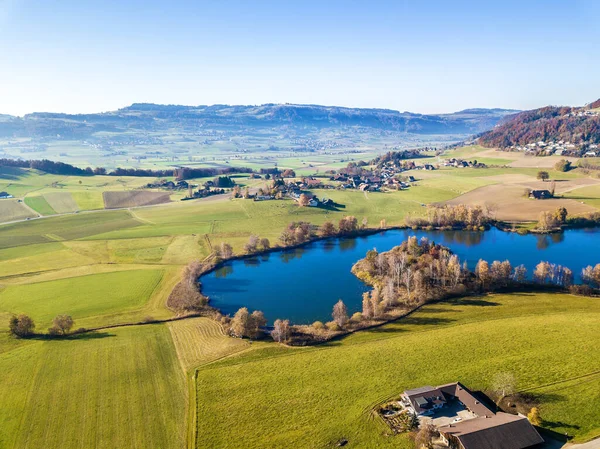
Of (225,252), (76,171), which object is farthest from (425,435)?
(76,171)

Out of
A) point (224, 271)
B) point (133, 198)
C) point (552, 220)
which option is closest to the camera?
point (224, 271)

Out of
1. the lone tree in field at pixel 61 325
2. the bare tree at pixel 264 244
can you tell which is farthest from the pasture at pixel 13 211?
the lone tree in field at pixel 61 325

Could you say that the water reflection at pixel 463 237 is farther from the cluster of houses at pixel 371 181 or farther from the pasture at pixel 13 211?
the pasture at pixel 13 211

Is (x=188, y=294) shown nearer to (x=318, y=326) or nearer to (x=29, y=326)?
(x=29, y=326)

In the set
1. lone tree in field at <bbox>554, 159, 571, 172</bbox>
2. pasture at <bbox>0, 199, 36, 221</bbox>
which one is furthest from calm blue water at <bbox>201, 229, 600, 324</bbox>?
pasture at <bbox>0, 199, 36, 221</bbox>

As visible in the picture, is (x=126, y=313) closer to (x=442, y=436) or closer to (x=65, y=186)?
(x=442, y=436)

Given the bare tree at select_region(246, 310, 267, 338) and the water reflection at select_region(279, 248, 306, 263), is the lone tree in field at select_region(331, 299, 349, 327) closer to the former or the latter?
the bare tree at select_region(246, 310, 267, 338)
